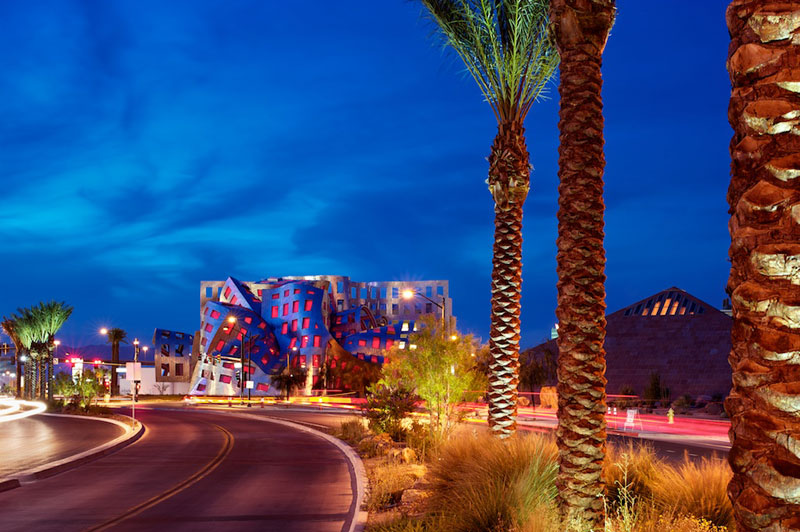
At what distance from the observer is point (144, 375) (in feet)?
434

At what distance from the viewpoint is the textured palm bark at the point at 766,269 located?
3.88 m

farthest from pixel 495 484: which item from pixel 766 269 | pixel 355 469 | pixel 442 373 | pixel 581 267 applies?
pixel 442 373

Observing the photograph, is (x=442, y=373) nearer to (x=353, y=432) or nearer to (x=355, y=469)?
(x=355, y=469)

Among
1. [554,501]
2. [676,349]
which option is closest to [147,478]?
[554,501]

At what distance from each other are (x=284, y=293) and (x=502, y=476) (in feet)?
356

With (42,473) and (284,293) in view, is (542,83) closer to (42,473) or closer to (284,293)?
(42,473)

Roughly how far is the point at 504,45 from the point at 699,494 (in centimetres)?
1253

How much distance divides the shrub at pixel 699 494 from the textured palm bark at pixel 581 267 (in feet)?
3.45

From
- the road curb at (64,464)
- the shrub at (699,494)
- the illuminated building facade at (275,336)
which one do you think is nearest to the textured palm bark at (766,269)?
the shrub at (699,494)

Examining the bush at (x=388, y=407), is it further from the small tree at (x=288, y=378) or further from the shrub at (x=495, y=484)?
the small tree at (x=288, y=378)

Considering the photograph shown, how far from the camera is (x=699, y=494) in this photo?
944cm

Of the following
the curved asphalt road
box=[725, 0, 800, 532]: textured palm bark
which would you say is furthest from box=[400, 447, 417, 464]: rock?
box=[725, 0, 800, 532]: textured palm bark

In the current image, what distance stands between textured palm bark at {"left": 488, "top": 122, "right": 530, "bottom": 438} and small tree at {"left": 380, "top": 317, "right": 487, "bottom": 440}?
15.9 feet

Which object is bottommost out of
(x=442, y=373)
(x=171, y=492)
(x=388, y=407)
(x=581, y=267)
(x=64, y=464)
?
(x=64, y=464)
